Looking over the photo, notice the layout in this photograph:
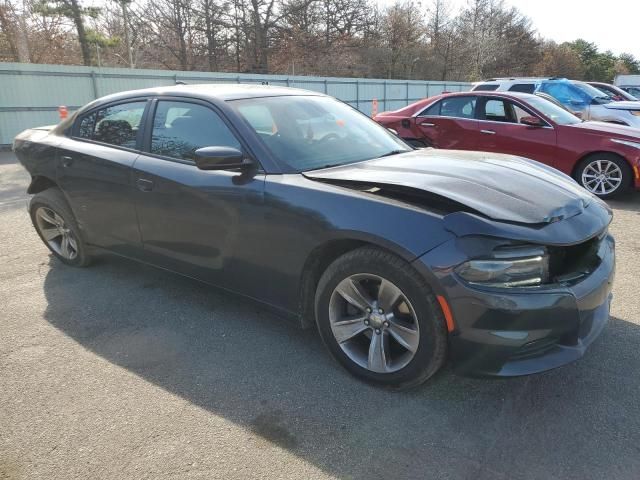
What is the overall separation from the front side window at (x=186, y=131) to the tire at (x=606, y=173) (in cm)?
569

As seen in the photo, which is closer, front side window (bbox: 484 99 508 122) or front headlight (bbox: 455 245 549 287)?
front headlight (bbox: 455 245 549 287)

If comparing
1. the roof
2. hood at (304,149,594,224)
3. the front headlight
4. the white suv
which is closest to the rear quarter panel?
the roof

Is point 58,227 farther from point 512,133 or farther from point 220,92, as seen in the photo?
point 512,133

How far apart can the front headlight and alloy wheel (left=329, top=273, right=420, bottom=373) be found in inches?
14.2

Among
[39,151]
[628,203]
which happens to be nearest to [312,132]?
[39,151]

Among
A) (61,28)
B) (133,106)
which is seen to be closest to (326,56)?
(61,28)

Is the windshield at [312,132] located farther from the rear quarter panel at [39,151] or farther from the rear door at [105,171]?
the rear quarter panel at [39,151]

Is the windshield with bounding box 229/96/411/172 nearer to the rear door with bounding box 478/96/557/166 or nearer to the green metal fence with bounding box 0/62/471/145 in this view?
the rear door with bounding box 478/96/557/166

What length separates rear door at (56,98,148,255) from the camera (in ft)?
11.9

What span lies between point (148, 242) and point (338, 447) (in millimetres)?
2150

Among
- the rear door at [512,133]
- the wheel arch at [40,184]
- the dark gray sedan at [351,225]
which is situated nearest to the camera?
the dark gray sedan at [351,225]

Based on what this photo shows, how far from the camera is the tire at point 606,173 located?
21.7ft

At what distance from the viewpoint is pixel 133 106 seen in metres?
3.72

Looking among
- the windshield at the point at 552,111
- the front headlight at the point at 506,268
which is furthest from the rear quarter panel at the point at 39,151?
the windshield at the point at 552,111
